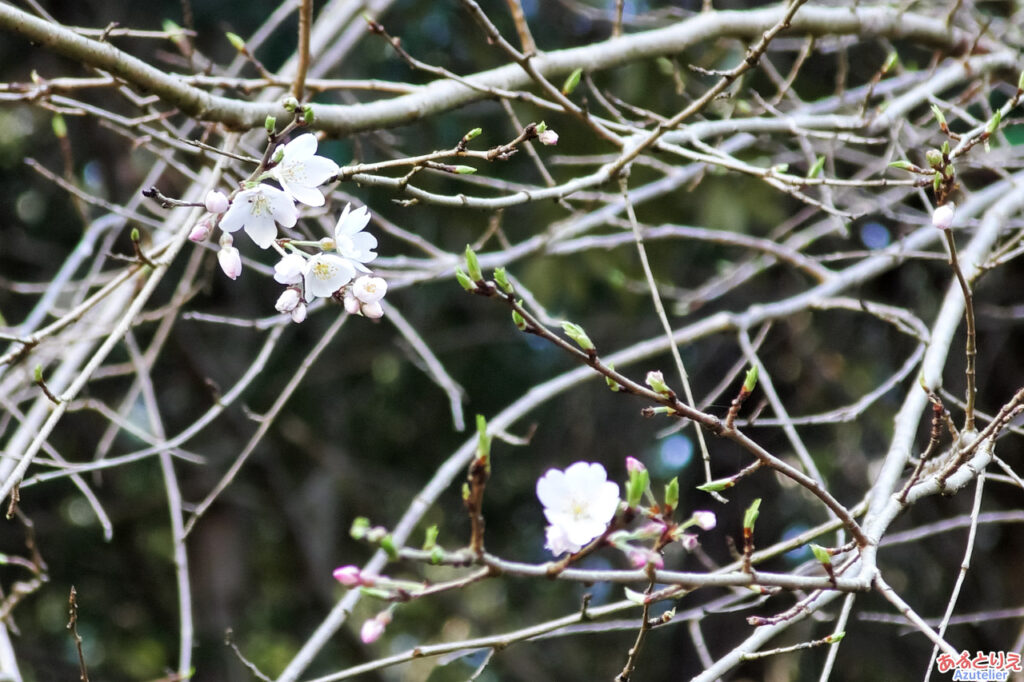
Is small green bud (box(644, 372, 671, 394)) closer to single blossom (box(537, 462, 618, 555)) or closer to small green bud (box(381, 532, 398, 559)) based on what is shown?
single blossom (box(537, 462, 618, 555))

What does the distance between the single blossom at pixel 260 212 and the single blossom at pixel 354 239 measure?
7 centimetres

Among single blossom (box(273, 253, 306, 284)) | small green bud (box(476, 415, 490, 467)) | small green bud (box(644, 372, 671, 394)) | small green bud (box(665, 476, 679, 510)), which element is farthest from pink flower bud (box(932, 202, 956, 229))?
single blossom (box(273, 253, 306, 284))

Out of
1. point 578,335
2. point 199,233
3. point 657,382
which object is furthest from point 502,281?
point 199,233

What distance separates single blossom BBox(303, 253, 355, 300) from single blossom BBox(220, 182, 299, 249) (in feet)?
A: 0.20

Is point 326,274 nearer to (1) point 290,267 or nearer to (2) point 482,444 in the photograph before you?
(1) point 290,267

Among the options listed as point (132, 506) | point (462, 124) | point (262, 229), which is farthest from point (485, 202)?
point (132, 506)

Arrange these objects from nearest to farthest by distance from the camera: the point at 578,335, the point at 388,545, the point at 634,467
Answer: the point at 388,545, the point at 634,467, the point at 578,335

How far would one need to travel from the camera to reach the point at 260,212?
3.94ft

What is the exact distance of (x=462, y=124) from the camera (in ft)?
14.3

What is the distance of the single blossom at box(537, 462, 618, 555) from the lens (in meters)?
1.04

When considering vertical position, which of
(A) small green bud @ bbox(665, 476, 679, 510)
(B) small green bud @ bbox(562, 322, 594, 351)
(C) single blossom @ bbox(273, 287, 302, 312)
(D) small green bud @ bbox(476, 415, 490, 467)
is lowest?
(A) small green bud @ bbox(665, 476, 679, 510)

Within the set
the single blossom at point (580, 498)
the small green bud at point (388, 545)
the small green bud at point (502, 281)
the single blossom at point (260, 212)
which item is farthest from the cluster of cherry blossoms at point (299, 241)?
the small green bud at point (388, 545)

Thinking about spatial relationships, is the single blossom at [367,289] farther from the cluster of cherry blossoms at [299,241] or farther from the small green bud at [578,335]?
the small green bud at [578,335]

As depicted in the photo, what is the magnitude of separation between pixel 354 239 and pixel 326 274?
0.09m
